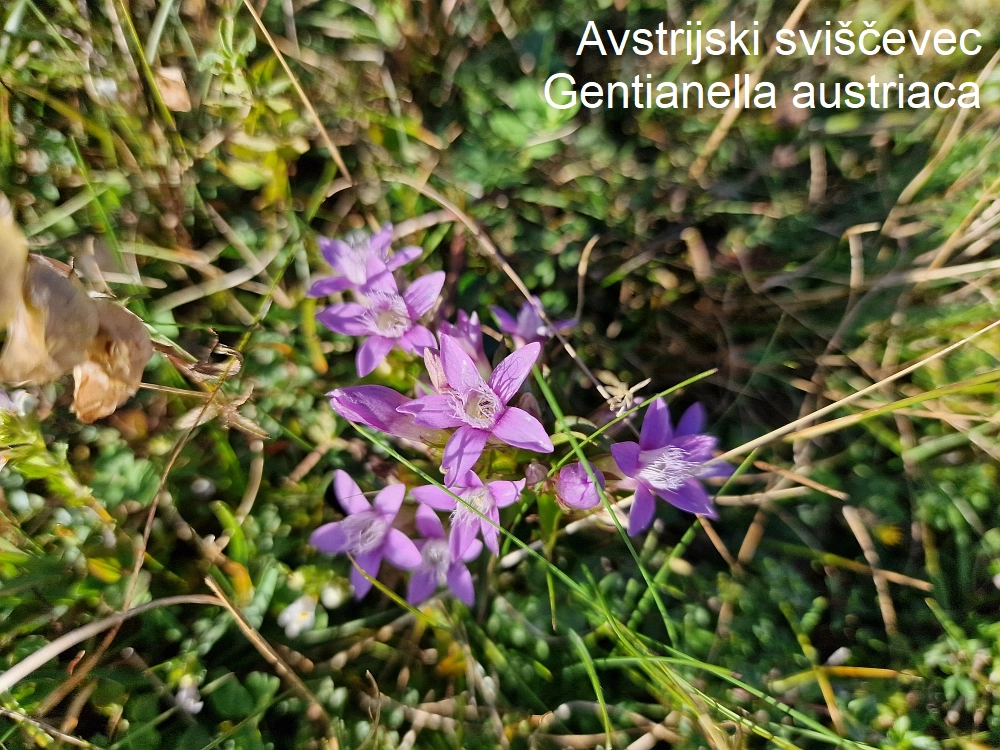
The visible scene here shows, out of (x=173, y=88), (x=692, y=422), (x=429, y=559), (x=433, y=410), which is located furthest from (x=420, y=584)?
(x=173, y=88)

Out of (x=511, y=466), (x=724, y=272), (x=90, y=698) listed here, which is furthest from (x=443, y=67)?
(x=90, y=698)

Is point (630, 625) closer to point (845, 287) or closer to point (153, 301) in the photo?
point (845, 287)

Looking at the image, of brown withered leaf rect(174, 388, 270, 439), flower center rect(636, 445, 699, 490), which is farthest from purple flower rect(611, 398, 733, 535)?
brown withered leaf rect(174, 388, 270, 439)

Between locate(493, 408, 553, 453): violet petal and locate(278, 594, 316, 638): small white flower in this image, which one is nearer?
locate(493, 408, 553, 453): violet petal

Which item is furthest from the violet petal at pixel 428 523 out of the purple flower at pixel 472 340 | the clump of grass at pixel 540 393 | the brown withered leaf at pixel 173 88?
the brown withered leaf at pixel 173 88

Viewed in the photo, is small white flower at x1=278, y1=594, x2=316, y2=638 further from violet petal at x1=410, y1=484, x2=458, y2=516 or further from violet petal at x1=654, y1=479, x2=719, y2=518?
violet petal at x1=654, y1=479, x2=719, y2=518

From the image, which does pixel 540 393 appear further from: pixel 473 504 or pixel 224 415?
pixel 224 415

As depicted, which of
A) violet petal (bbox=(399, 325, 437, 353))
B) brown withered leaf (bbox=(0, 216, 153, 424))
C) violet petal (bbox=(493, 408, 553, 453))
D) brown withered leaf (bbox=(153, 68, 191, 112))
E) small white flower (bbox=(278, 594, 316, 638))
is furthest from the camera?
brown withered leaf (bbox=(153, 68, 191, 112))
